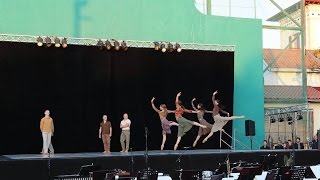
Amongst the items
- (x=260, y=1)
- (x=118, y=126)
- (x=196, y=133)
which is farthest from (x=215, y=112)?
(x=260, y=1)

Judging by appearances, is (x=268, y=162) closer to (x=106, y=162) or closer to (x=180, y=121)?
(x=106, y=162)

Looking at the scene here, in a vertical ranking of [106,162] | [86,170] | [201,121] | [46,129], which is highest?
[201,121]

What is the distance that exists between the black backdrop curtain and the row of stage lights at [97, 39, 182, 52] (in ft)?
1.33

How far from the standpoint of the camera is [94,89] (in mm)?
21828

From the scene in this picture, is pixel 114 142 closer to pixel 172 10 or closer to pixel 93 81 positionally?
pixel 93 81

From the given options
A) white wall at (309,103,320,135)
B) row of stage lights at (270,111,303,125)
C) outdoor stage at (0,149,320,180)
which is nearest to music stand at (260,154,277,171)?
outdoor stage at (0,149,320,180)

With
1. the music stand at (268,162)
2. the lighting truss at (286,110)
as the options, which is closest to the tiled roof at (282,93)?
the lighting truss at (286,110)

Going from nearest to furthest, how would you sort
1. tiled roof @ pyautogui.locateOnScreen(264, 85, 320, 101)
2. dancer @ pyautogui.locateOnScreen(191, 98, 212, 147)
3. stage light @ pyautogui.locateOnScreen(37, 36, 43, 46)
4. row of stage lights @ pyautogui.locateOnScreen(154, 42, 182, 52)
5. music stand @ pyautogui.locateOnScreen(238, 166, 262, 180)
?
1. music stand @ pyautogui.locateOnScreen(238, 166, 262, 180)
2. stage light @ pyautogui.locateOnScreen(37, 36, 43, 46)
3. row of stage lights @ pyautogui.locateOnScreen(154, 42, 182, 52)
4. dancer @ pyautogui.locateOnScreen(191, 98, 212, 147)
5. tiled roof @ pyautogui.locateOnScreen(264, 85, 320, 101)

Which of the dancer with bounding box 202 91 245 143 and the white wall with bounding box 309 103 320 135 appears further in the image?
the white wall with bounding box 309 103 320 135

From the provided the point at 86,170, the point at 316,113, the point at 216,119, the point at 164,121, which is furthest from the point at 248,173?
the point at 316,113

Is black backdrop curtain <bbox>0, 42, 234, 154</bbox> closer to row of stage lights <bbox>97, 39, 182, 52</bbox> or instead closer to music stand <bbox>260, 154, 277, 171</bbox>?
row of stage lights <bbox>97, 39, 182, 52</bbox>

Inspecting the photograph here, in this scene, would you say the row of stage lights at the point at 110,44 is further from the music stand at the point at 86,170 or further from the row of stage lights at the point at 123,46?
the music stand at the point at 86,170

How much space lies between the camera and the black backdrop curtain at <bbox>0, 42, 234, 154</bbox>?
20438 millimetres

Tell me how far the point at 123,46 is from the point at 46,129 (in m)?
4.77
